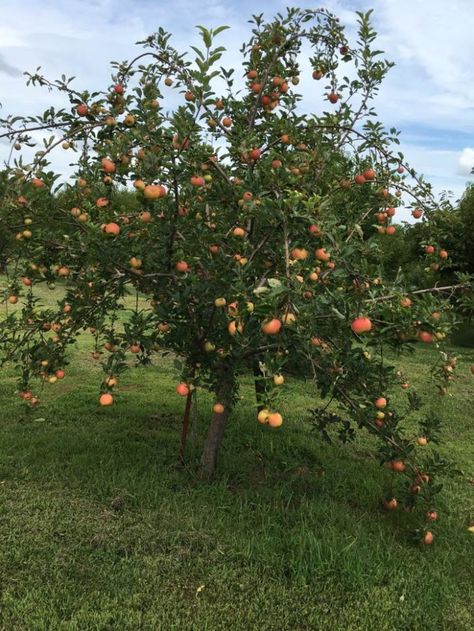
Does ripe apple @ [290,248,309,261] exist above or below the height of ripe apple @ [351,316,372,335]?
above

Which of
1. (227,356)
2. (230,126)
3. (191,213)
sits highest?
(230,126)

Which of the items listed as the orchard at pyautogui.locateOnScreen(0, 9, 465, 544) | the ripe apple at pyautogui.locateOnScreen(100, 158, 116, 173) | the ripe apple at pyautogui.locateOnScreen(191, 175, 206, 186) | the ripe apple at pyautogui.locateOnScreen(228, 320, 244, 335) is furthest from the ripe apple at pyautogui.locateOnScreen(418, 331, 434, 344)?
the ripe apple at pyautogui.locateOnScreen(100, 158, 116, 173)

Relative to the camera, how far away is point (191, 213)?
305 centimetres

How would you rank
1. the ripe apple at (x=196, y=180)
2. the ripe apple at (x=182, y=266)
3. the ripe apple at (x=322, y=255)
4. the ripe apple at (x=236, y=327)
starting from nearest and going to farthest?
the ripe apple at (x=236, y=327), the ripe apple at (x=322, y=255), the ripe apple at (x=196, y=180), the ripe apple at (x=182, y=266)

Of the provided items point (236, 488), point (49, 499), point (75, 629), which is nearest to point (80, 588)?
point (75, 629)

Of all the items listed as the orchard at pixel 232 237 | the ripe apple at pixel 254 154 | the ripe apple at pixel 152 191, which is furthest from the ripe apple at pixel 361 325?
the ripe apple at pixel 254 154

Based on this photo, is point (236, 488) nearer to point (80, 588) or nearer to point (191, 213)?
point (80, 588)

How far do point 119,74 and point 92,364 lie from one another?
530 cm

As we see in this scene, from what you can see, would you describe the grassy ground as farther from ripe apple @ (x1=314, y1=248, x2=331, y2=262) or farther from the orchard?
ripe apple @ (x1=314, y1=248, x2=331, y2=262)

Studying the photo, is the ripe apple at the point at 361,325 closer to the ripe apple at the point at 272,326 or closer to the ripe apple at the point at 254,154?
the ripe apple at the point at 272,326

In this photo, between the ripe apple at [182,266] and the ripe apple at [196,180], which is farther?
the ripe apple at [182,266]

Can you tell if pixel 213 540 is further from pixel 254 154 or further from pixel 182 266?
pixel 254 154

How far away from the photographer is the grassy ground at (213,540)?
2.51 m

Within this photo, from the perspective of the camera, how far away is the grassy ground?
8.24 feet
